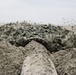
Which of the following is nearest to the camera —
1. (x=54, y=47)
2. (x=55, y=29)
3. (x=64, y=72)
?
(x=64, y=72)

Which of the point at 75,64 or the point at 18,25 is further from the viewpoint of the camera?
the point at 18,25

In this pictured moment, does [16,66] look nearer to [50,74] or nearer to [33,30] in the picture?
[50,74]

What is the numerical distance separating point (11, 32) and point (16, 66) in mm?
4665

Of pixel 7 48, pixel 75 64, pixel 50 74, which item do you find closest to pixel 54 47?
pixel 7 48

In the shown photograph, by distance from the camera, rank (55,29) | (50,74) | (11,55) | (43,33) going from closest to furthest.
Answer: (50,74), (11,55), (43,33), (55,29)

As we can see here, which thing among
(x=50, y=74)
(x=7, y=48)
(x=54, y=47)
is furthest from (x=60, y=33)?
(x=50, y=74)

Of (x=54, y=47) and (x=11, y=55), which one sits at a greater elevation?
(x=11, y=55)

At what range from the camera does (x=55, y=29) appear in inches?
412

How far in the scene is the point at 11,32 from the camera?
970 centimetres

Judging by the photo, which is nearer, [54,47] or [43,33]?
[54,47]

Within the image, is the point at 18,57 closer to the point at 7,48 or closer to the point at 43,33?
the point at 7,48

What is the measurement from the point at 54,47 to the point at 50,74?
14.8ft

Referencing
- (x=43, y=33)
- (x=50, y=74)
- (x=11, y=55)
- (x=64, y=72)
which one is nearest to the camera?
(x=50, y=74)

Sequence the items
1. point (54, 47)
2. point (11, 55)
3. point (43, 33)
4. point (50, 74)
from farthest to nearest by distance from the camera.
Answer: point (43, 33)
point (54, 47)
point (11, 55)
point (50, 74)
